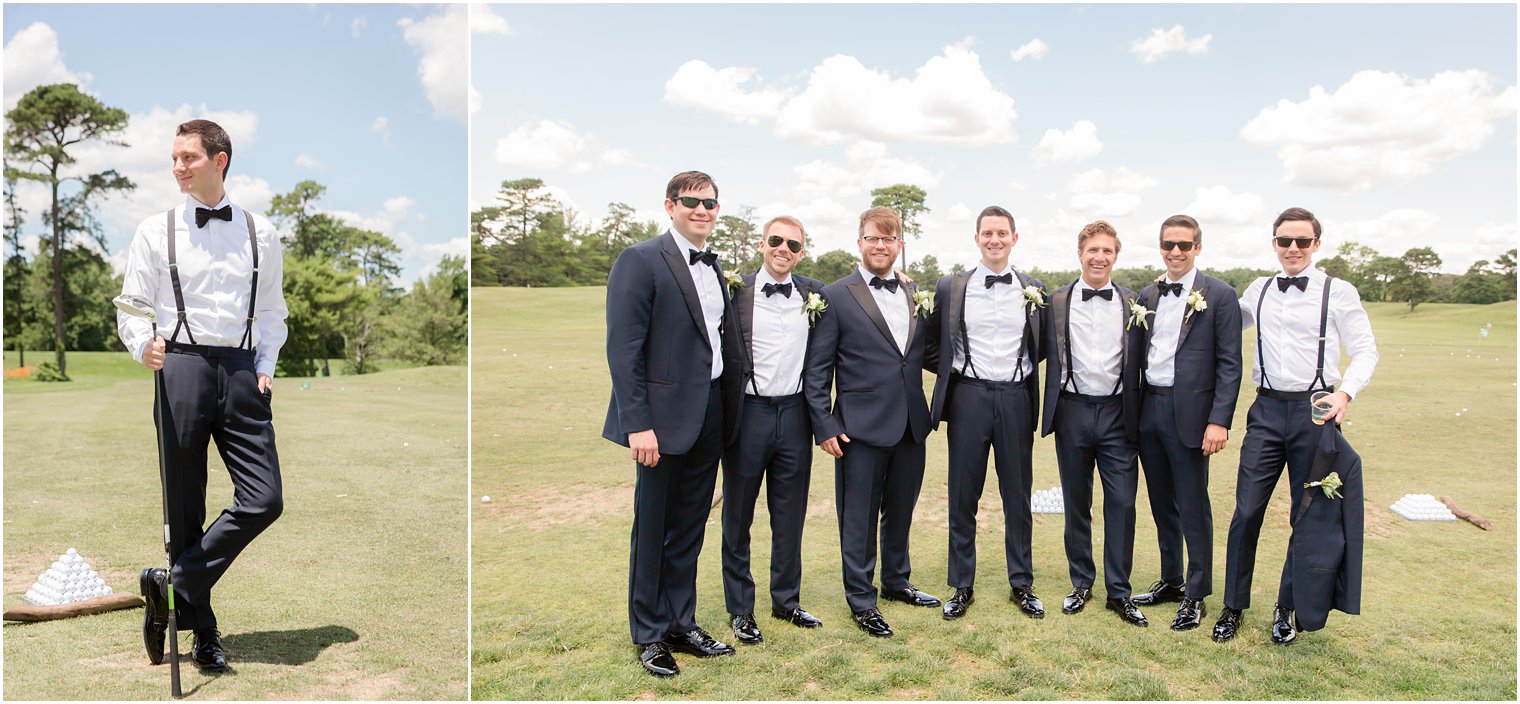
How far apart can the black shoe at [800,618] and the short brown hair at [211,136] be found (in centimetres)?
351

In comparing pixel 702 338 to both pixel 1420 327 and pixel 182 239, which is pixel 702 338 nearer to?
pixel 182 239

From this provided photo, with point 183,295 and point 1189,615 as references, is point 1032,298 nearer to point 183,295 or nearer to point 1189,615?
point 1189,615

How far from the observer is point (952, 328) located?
5.16 meters

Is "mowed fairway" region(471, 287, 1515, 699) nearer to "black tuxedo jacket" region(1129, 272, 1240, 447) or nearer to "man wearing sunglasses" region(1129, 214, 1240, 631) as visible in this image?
"man wearing sunglasses" region(1129, 214, 1240, 631)

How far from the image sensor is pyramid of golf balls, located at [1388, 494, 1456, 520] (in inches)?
297

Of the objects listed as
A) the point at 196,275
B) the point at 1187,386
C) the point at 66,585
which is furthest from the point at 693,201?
the point at 66,585

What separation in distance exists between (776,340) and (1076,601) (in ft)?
7.31

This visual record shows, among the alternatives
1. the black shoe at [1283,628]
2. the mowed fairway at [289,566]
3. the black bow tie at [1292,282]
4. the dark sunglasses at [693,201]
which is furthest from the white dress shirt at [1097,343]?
the mowed fairway at [289,566]

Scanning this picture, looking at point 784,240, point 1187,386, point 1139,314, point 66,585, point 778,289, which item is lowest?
point 66,585

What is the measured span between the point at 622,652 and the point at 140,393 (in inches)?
867

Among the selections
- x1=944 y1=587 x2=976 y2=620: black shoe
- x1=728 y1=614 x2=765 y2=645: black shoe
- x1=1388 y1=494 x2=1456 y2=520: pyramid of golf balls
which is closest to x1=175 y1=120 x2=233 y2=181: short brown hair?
x1=728 y1=614 x2=765 y2=645: black shoe

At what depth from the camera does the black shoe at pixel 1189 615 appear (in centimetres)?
494

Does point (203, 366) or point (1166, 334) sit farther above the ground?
point (1166, 334)

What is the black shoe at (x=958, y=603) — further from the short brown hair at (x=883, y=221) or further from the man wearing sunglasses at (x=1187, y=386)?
the short brown hair at (x=883, y=221)
